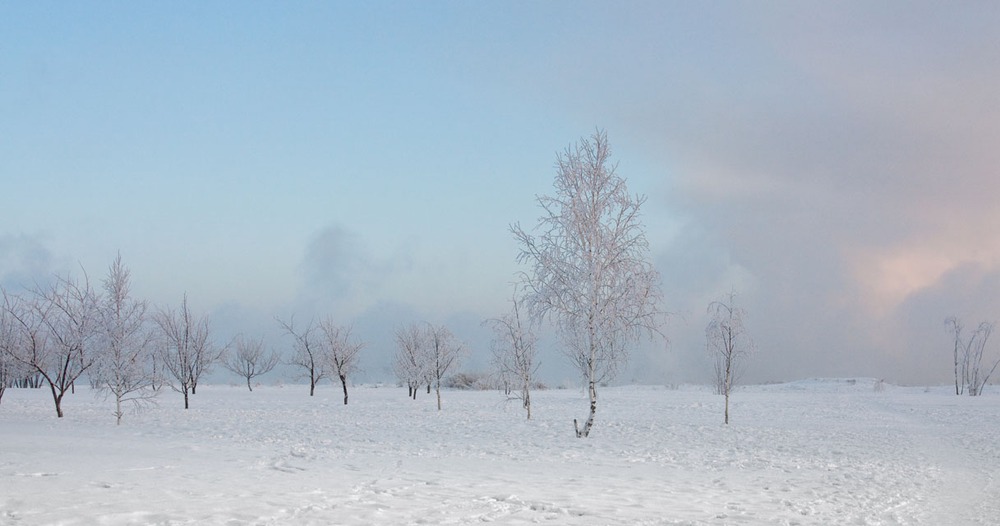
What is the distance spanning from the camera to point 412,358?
154 feet

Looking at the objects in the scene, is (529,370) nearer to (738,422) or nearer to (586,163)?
(738,422)

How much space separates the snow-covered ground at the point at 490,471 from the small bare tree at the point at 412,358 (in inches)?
605

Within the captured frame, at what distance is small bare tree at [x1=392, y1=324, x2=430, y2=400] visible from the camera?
151 ft

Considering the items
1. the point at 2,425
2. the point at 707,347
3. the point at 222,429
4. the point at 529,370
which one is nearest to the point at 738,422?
the point at 707,347

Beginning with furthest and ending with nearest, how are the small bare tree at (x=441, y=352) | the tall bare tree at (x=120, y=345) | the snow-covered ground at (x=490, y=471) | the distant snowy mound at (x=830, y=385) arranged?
the distant snowy mound at (x=830, y=385) → the small bare tree at (x=441, y=352) → the tall bare tree at (x=120, y=345) → the snow-covered ground at (x=490, y=471)

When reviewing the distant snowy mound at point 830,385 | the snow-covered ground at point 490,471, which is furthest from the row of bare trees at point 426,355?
the distant snowy mound at point 830,385

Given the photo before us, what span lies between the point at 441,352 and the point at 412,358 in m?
2.69

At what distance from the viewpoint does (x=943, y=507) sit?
11.4m

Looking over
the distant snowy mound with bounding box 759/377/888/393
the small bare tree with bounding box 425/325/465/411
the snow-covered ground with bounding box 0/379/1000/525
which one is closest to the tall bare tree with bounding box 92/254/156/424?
the snow-covered ground with bounding box 0/379/1000/525

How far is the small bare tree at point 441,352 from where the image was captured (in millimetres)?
44603

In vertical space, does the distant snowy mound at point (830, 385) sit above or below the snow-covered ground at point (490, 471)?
below

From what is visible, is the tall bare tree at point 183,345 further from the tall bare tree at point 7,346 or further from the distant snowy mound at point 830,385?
the distant snowy mound at point 830,385

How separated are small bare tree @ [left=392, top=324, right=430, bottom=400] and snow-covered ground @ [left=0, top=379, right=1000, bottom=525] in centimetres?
1537

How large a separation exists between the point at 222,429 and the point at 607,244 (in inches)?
600
